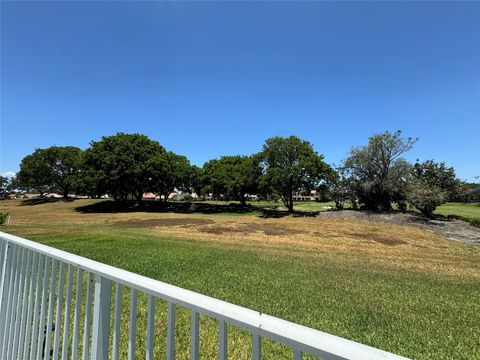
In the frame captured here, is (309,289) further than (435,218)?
No

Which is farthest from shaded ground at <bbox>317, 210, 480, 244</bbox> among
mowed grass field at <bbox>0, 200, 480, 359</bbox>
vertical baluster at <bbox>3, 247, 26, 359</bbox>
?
vertical baluster at <bbox>3, 247, 26, 359</bbox>

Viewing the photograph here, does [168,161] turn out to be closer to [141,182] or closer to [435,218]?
[141,182]

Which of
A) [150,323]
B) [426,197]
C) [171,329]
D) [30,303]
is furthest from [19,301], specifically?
[426,197]

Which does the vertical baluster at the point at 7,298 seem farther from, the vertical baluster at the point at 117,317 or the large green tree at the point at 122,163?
the large green tree at the point at 122,163

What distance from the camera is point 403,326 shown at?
15.0 feet

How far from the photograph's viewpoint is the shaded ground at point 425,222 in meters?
19.2

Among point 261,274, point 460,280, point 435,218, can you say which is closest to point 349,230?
point 435,218

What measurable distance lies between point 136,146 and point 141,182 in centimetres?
465

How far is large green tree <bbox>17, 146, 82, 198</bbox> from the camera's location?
51.6m

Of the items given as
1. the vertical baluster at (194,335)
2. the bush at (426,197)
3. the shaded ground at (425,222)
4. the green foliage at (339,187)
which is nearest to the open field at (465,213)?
the shaded ground at (425,222)

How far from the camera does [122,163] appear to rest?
124ft

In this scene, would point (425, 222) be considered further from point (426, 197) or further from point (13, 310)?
point (13, 310)

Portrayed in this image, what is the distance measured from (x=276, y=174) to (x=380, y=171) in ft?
30.4

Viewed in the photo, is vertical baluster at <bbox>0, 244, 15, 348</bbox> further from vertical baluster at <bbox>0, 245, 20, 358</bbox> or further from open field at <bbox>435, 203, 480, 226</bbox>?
open field at <bbox>435, 203, 480, 226</bbox>
